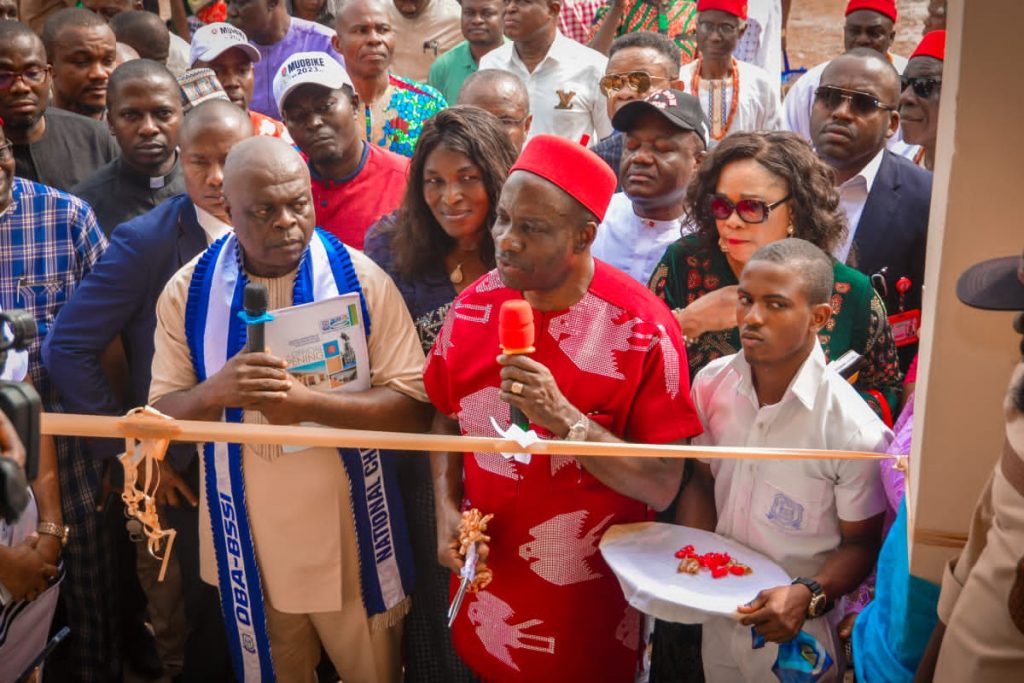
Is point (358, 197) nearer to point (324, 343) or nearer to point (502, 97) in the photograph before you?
point (502, 97)

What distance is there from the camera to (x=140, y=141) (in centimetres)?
474

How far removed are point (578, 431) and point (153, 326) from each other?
1870mm

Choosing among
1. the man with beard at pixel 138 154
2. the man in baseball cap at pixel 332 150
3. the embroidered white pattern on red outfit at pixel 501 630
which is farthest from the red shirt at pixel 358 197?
the embroidered white pattern on red outfit at pixel 501 630

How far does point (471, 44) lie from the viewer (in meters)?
7.16

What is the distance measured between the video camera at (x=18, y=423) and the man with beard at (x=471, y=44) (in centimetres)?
519

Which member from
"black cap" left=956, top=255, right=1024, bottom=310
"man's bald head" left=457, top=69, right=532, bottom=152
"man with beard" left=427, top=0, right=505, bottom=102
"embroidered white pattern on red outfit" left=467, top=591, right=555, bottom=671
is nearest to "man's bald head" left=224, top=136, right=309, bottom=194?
"embroidered white pattern on red outfit" left=467, top=591, right=555, bottom=671

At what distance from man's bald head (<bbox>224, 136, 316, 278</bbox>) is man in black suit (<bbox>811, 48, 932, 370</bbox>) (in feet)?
7.13

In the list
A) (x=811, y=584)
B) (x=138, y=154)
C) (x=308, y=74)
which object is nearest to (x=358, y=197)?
(x=308, y=74)

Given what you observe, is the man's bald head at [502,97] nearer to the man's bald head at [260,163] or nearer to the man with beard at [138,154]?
the man with beard at [138,154]

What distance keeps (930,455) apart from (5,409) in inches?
82.6

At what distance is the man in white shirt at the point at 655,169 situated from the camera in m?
4.14

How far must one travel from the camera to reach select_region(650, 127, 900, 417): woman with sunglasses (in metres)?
3.46

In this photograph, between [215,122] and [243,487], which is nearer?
[243,487]

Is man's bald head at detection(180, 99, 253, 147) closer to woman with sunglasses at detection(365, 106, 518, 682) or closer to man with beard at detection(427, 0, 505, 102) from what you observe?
woman with sunglasses at detection(365, 106, 518, 682)
